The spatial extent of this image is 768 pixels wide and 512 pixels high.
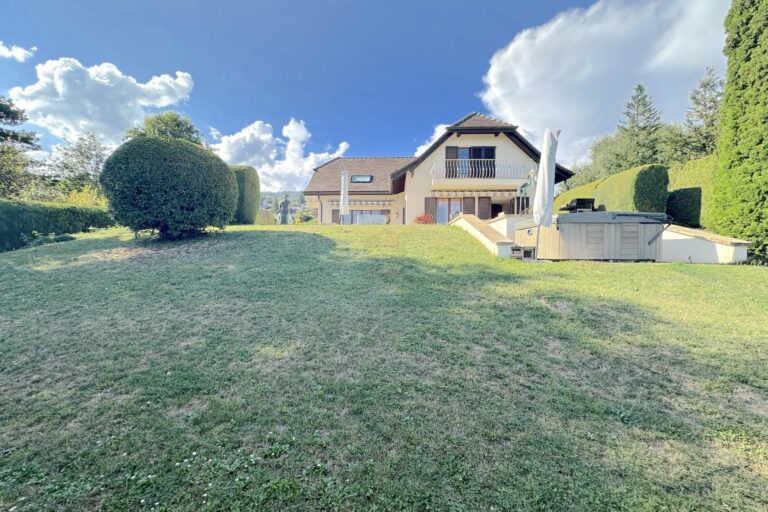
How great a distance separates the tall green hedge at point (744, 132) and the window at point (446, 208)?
36.9ft

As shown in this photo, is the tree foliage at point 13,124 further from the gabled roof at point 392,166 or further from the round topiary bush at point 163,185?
the round topiary bush at point 163,185

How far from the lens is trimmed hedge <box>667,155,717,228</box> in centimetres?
1210

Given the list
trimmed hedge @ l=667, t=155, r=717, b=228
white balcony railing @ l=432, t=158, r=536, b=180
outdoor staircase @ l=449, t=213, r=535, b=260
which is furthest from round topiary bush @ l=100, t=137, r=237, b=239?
trimmed hedge @ l=667, t=155, r=717, b=228

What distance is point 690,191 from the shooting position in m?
12.7

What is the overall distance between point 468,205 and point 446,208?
1338 millimetres

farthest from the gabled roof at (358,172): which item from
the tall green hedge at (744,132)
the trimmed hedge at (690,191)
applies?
the tall green hedge at (744,132)

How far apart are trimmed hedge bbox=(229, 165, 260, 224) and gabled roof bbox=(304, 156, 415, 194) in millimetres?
5423

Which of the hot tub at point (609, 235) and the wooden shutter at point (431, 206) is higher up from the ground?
the wooden shutter at point (431, 206)

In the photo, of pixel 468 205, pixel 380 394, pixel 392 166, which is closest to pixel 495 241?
pixel 380 394

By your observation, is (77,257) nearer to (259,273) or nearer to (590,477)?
(259,273)

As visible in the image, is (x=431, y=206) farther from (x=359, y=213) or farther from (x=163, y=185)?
(x=163, y=185)

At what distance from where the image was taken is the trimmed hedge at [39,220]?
1105 cm

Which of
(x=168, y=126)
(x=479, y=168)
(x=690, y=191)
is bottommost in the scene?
(x=690, y=191)

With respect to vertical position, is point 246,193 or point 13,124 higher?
point 13,124
